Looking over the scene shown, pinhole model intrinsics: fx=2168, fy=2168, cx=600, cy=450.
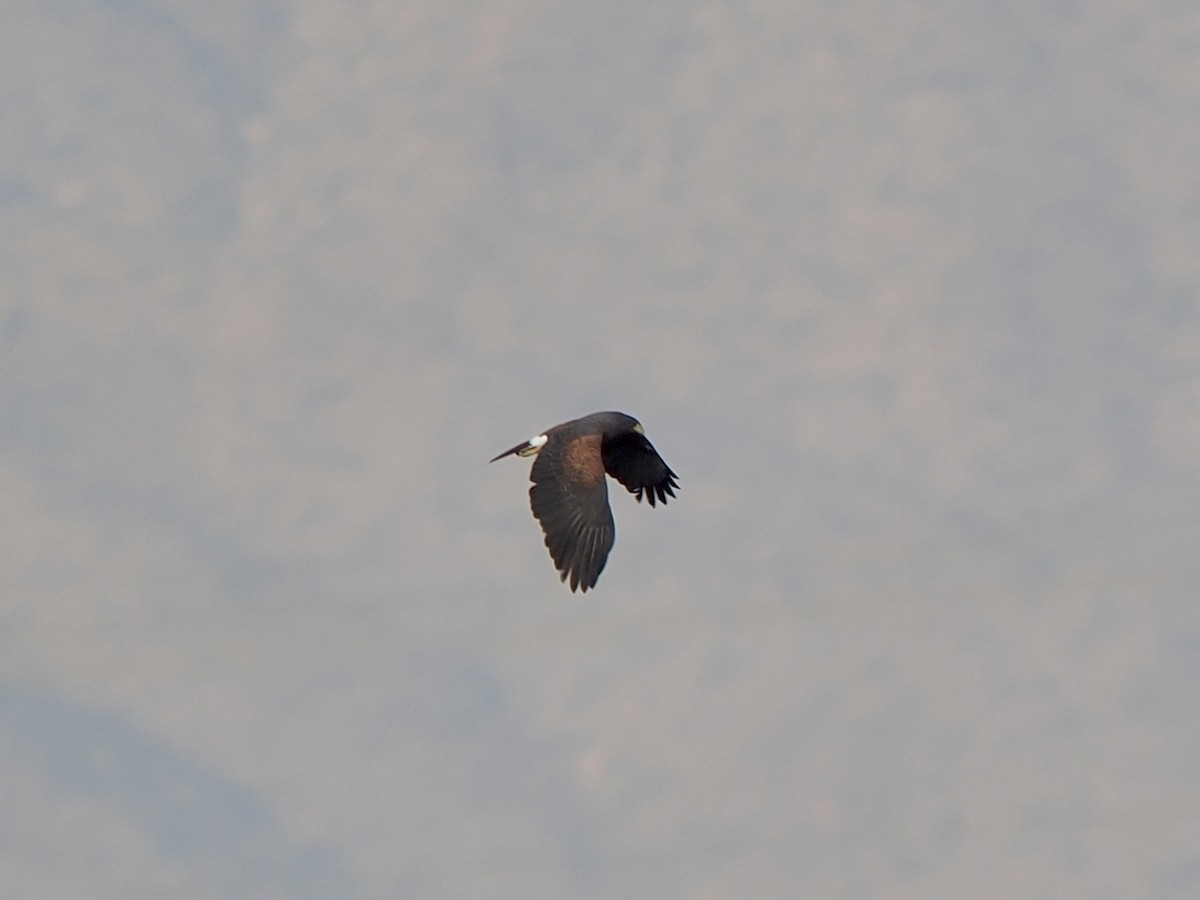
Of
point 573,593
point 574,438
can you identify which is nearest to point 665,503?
point 574,438

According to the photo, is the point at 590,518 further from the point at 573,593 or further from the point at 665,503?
the point at 665,503

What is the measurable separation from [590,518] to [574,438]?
305cm

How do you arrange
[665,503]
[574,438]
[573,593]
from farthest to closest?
[665,503]
[574,438]
[573,593]

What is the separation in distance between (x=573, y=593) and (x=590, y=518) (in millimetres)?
2226

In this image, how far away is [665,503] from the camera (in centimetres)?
5206

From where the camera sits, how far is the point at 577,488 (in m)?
46.5

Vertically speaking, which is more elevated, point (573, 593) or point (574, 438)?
point (574, 438)

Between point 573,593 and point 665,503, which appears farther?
point 665,503

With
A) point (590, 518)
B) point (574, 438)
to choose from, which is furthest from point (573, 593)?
point (574, 438)

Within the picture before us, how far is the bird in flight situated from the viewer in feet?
148

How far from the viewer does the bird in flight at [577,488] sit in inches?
1777

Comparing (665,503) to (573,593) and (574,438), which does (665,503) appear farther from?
(573,593)

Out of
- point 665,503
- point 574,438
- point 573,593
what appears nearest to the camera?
point 573,593

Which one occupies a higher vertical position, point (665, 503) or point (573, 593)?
point (665, 503)
